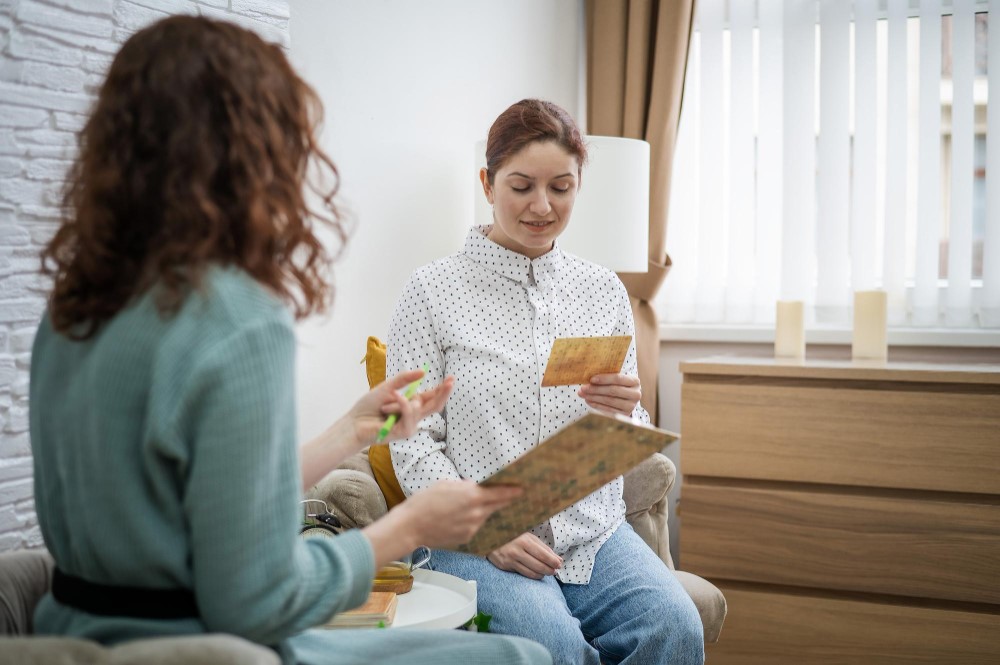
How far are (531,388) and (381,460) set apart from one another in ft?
1.30

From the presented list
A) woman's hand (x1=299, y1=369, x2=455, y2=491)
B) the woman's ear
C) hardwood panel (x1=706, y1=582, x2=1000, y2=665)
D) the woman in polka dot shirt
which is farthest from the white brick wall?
hardwood panel (x1=706, y1=582, x2=1000, y2=665)

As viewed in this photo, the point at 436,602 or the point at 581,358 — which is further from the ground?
the point at 581,358

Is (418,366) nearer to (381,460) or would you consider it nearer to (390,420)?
(381,460)

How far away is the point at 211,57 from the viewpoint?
954 millimetres

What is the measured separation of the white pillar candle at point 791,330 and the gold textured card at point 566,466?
1.95m

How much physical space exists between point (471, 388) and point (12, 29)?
40.7 inches

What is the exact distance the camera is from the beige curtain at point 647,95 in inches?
136

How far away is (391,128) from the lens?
2.61 m

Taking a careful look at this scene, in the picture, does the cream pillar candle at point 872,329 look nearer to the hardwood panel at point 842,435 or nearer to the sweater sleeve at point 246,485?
the hardwood panel at point 842,435

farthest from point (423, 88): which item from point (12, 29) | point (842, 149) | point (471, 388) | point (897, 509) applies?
point (897, 509)

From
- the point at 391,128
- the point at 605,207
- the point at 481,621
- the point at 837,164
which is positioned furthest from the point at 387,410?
the point at 837,164

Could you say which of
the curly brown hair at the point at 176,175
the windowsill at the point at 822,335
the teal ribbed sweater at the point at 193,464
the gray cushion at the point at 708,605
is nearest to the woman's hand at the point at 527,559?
the gray cushion at the point at 708,605

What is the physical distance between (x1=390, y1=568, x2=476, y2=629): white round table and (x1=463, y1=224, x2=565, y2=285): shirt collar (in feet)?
2.19

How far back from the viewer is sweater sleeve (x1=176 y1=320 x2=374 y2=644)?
2.86ft
